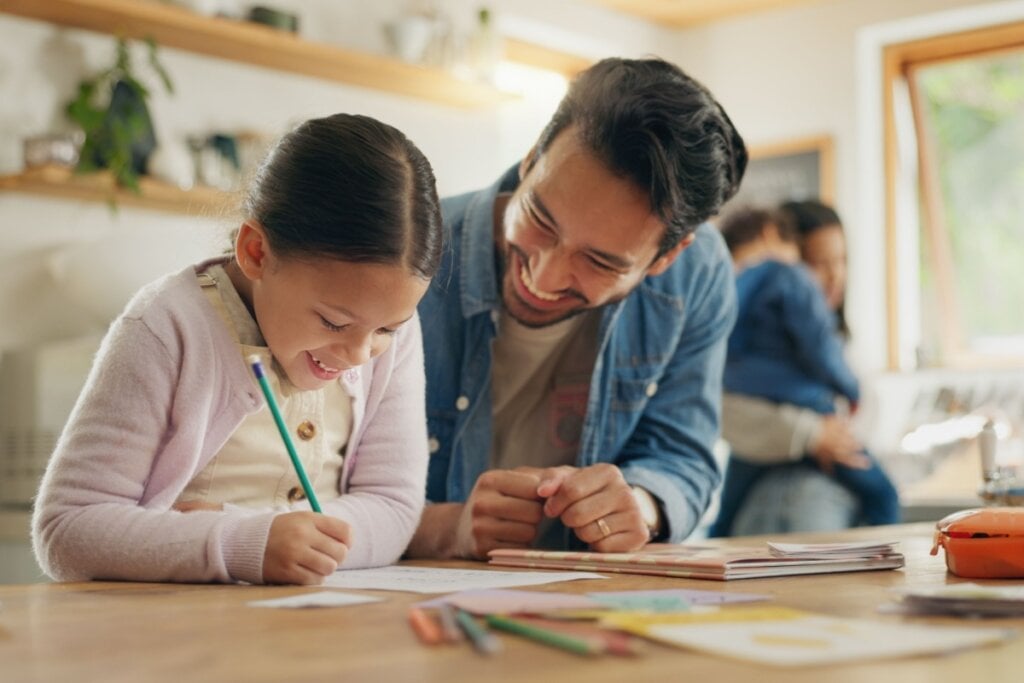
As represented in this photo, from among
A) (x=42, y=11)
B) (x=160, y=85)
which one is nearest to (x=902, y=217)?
(x=160, y=85)

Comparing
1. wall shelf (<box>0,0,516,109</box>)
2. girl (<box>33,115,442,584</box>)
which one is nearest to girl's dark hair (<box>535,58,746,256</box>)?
girl (<box>33,115,442,584</box>)

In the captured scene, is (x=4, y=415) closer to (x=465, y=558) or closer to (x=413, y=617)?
(x=465, y=558)

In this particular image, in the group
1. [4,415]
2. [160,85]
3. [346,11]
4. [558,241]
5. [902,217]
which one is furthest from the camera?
[902,217]

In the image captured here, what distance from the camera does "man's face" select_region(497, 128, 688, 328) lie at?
1.61m

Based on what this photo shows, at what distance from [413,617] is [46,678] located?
9.6 inches

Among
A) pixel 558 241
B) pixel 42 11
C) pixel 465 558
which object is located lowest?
pixel 465 558

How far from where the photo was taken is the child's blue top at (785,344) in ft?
10.6

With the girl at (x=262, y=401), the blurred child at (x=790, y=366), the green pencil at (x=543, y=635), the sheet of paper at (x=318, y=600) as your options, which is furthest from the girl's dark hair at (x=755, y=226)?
the green pencil at (x=543, y=635)

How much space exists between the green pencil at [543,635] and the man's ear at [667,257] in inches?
38.1

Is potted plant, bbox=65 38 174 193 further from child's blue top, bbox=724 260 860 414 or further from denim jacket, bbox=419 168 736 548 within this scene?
denim jacket, bbox=419 168 736 548

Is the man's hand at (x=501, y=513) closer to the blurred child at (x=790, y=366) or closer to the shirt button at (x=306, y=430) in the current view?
the shirt button at (x=306, y=430)

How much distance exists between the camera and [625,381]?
72.6 inches

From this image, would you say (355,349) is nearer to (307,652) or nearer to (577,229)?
(577,229)

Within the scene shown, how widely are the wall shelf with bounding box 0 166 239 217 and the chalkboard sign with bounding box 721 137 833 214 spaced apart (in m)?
2.55
